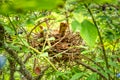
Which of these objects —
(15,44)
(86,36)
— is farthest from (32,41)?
(86,36)

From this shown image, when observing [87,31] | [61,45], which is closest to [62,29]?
[61,45]

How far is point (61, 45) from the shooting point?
1271mm

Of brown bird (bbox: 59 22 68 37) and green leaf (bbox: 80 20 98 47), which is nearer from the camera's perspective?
green leaf (bbox: 80 20 98 47)

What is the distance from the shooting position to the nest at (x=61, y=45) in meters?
1.27

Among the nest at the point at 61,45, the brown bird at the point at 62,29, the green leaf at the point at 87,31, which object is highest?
the green leaf at the point at 87,31

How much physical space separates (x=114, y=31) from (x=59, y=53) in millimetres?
346

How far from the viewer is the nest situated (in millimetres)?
1270

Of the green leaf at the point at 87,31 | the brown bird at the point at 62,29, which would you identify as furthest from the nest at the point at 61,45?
the green leaf at the point at 87,31

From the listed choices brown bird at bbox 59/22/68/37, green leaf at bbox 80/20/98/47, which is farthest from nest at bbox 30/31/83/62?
green leaf at bbox 80/20/98/47

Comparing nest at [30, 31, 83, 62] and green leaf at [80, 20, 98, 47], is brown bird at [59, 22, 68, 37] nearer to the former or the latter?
nest at [30, 31, 83, 62]

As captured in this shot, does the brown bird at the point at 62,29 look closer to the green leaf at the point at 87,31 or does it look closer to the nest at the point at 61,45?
the nest at the point at 61,45

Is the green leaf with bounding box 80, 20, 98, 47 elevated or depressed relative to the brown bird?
elevated

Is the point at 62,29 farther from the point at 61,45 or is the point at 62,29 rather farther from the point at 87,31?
the point at 87,31

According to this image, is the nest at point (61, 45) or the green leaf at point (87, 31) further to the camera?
the nest at point (61, 45)
